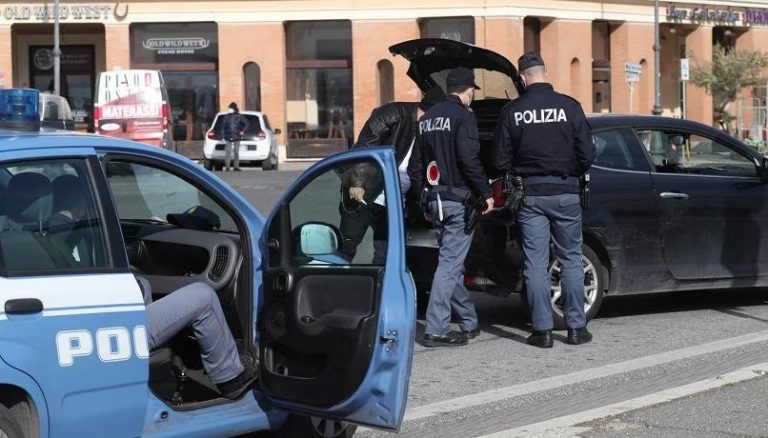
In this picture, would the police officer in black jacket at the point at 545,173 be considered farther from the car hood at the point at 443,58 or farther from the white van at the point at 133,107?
the white van at the point at 133,107

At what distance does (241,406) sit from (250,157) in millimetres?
27815

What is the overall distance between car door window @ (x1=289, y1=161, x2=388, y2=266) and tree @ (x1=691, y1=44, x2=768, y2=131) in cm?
4438

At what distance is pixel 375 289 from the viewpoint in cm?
492

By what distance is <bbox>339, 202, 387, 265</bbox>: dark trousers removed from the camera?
5.05 metres

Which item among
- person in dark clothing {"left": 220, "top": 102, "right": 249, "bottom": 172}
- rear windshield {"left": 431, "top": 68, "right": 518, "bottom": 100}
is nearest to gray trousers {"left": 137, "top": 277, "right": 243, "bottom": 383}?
rear windshield {"left": 431, "top": 68, "right": 518, "bottom": 100}

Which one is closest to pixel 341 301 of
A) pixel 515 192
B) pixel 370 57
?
pixel 515 192

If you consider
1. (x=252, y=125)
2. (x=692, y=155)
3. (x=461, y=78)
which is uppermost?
(x=252, y=125)

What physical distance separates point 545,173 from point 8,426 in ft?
14.8

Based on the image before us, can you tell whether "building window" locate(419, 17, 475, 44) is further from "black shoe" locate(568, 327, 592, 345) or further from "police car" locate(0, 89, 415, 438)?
"police car" locate(0, 89, 415, 438)

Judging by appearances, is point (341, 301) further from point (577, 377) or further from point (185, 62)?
point (185, 62)

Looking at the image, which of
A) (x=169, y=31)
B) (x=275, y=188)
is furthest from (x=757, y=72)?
(x=275, y=188)

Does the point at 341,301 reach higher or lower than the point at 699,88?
lower

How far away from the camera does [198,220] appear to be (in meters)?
6.04

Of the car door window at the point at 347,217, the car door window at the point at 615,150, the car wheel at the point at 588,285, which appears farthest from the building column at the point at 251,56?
the car door window at the point at 347,217
